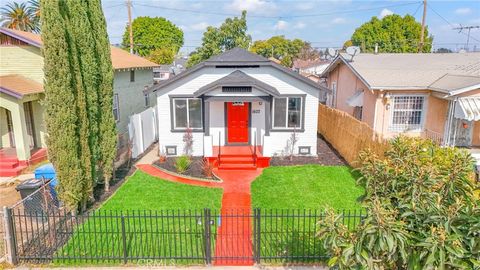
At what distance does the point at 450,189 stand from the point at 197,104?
12.6 metres

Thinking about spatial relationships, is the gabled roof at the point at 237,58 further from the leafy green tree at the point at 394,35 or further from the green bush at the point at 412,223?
the leafy green tree at the point at 394,35

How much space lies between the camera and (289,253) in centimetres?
789

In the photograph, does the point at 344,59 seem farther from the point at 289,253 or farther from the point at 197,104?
the point at 289,253

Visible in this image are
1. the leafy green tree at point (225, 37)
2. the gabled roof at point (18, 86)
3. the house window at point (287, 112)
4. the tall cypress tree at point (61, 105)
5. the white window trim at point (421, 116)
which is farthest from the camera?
the leafy green tree at point (225, 37)

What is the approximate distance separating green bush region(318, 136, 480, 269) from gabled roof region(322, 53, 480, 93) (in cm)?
1264

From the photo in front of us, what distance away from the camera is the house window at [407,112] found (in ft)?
57.4

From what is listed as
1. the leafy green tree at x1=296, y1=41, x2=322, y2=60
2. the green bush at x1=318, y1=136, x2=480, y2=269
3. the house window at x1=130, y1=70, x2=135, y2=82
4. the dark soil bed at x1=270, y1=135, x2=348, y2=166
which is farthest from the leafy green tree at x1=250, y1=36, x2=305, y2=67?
the green bush at x1=318, y1=136, x2=480, y2=269

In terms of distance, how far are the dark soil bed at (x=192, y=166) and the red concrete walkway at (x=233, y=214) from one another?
0.41m

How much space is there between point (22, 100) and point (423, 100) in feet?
64.4

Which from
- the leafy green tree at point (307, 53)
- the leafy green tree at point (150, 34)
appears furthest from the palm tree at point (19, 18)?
the leafy green tree at point (307, 53)

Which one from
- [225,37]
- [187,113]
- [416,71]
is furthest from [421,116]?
[225,37]

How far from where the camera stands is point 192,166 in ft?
48.1

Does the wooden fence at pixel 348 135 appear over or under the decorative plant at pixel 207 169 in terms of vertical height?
over

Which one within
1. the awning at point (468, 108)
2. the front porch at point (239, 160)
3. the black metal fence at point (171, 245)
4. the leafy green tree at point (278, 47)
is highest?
the leafy green tree at point (278, 47)
